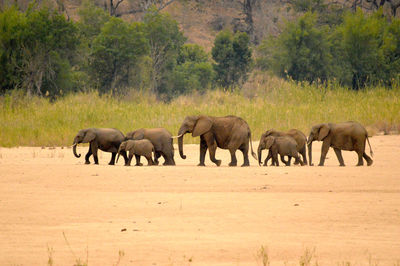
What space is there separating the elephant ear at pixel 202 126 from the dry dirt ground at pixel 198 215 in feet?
5.00

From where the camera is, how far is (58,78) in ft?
98.1

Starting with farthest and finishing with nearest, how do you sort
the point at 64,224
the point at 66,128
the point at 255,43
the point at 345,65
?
the point at 255,43 < the point at 345,65 < the point at 66,128 < the point at 64,224

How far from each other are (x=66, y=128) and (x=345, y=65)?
1922 centimetres

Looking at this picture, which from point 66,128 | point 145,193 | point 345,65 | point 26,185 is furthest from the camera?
point 345,65

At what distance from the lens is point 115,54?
33.0 metres

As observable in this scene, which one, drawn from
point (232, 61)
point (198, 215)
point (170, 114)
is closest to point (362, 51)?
point (232, 61)

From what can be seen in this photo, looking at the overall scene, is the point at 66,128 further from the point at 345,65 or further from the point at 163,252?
the point at 345,65

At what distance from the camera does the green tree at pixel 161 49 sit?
1467 inches

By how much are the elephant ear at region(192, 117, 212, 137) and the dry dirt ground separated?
1.52 metres

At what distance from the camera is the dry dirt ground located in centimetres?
632

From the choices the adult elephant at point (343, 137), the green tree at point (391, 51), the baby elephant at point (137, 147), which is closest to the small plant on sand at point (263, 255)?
the baby elephant at point (137, 147)

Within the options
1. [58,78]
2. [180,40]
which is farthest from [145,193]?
[180,40]

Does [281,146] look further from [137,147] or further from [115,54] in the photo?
[115,54]

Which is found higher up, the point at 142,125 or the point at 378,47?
the point at 378,47
